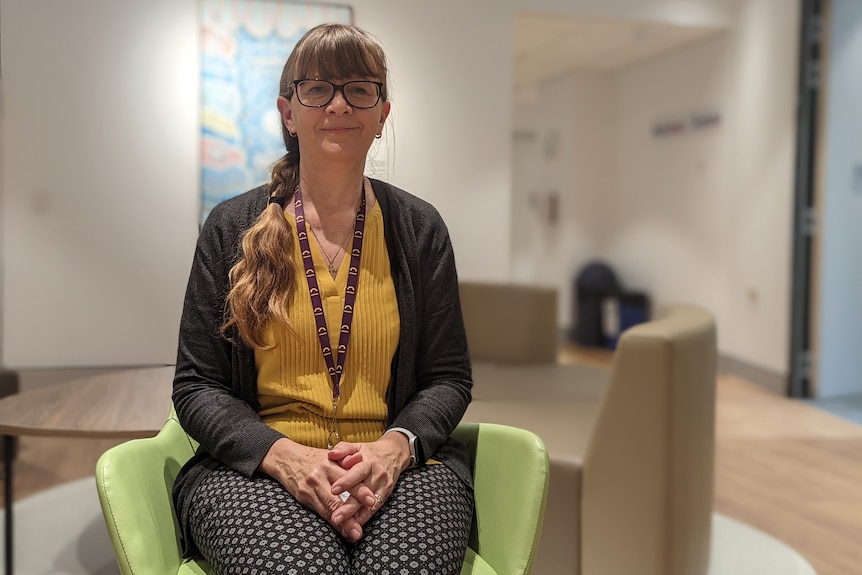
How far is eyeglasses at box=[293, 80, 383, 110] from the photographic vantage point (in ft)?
4.46

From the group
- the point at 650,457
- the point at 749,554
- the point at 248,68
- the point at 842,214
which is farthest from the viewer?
the point at 842,214

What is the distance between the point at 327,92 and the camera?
1.36 m

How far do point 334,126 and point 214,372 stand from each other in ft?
1.56

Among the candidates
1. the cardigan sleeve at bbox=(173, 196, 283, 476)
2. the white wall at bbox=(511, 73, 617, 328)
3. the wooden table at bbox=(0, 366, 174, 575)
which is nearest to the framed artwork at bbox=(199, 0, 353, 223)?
the cardigan sleeve at bbox=(173, 196, 283, 476)

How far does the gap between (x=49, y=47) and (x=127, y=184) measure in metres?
0.31

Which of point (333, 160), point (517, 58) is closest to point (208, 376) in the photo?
point (333, 160)

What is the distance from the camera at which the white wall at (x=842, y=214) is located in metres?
4.42

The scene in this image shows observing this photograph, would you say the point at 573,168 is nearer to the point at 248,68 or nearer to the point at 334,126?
the point at 248,68

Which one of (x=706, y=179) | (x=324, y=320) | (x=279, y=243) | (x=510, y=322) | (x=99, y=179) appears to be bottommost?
(x=510, y=322)

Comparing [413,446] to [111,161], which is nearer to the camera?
[413,446]

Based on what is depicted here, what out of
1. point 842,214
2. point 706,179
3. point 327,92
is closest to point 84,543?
point 327,92

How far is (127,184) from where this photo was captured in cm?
164

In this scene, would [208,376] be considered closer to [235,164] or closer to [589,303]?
[235,164]

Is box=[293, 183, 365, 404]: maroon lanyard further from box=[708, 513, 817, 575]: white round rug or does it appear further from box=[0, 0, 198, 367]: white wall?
box=[708, 513, 817, 575]: white round rug
